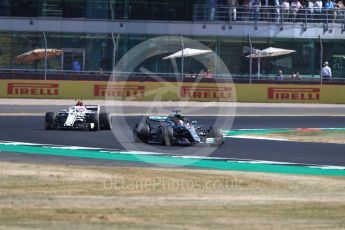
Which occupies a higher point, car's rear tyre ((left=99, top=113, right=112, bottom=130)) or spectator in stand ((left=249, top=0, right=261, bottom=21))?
spectator in stand ((left=249, top=0, right=261, bottom=21))

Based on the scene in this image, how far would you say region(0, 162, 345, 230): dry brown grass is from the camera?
11.7 meters

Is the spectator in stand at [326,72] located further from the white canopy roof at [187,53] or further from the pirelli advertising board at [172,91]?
the white canopy roof at [187,53]

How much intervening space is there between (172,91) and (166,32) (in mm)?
6899

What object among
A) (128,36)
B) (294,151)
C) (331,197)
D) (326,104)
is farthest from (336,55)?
(331,197)

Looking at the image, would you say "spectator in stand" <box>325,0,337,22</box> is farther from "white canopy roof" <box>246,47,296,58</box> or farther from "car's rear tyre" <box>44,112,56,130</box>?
"car's rear tyre" <box>44,112,56,130</box>

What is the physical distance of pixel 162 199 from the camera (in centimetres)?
1367

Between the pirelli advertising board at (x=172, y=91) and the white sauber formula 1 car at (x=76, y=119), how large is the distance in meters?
12.7

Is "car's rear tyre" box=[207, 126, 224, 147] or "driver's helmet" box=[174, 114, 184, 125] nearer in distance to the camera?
"driver's helmet" box=[174, 114, 184, 125]

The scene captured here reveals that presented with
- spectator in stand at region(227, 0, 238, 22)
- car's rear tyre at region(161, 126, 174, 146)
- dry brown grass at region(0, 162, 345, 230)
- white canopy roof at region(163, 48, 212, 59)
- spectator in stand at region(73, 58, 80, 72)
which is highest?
spectator in stand at region(227, 0, 238, 22)

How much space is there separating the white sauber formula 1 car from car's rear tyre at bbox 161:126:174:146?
472 cm

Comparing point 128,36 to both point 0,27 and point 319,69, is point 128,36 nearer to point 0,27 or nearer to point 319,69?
point 0,27

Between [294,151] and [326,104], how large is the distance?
66.1 feet

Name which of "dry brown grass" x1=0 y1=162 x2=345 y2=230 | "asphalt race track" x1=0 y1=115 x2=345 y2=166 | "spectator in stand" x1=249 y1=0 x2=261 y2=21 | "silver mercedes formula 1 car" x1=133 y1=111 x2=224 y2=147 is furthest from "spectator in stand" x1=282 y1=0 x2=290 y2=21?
Result: "dry brown grass" x1=0 y1=162 x2=345 y2=230

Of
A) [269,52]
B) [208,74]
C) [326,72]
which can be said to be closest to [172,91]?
[208,74]
